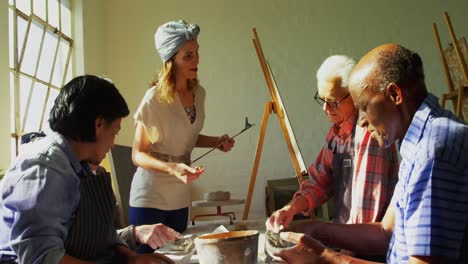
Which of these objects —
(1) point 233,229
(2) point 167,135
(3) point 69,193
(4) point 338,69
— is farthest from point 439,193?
(2) point 167,135

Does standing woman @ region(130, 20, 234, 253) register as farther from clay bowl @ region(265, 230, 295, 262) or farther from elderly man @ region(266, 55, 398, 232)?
clay bowl @ region(265, 230, 295, 262)

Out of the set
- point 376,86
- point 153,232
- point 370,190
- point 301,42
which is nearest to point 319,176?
point 370,190

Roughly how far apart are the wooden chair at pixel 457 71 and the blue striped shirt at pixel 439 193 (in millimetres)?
3169

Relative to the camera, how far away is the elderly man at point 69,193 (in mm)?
1037

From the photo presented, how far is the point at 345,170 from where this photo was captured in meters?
1.77

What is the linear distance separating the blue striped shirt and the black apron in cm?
76

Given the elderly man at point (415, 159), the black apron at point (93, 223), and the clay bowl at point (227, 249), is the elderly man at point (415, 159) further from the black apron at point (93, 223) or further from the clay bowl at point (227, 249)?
the black apron at point (93, 223)

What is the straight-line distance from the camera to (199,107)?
2455 mm

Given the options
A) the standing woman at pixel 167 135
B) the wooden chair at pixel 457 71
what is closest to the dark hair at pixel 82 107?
the standing woman at pixel 167 135

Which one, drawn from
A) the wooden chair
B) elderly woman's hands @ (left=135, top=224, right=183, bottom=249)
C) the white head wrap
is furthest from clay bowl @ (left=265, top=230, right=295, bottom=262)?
the wooden chair

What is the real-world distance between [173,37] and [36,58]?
213cm

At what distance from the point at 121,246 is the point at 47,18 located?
135 inches

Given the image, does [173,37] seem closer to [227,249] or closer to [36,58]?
[227,249]

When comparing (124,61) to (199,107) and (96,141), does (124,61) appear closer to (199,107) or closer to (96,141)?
(199,107)
